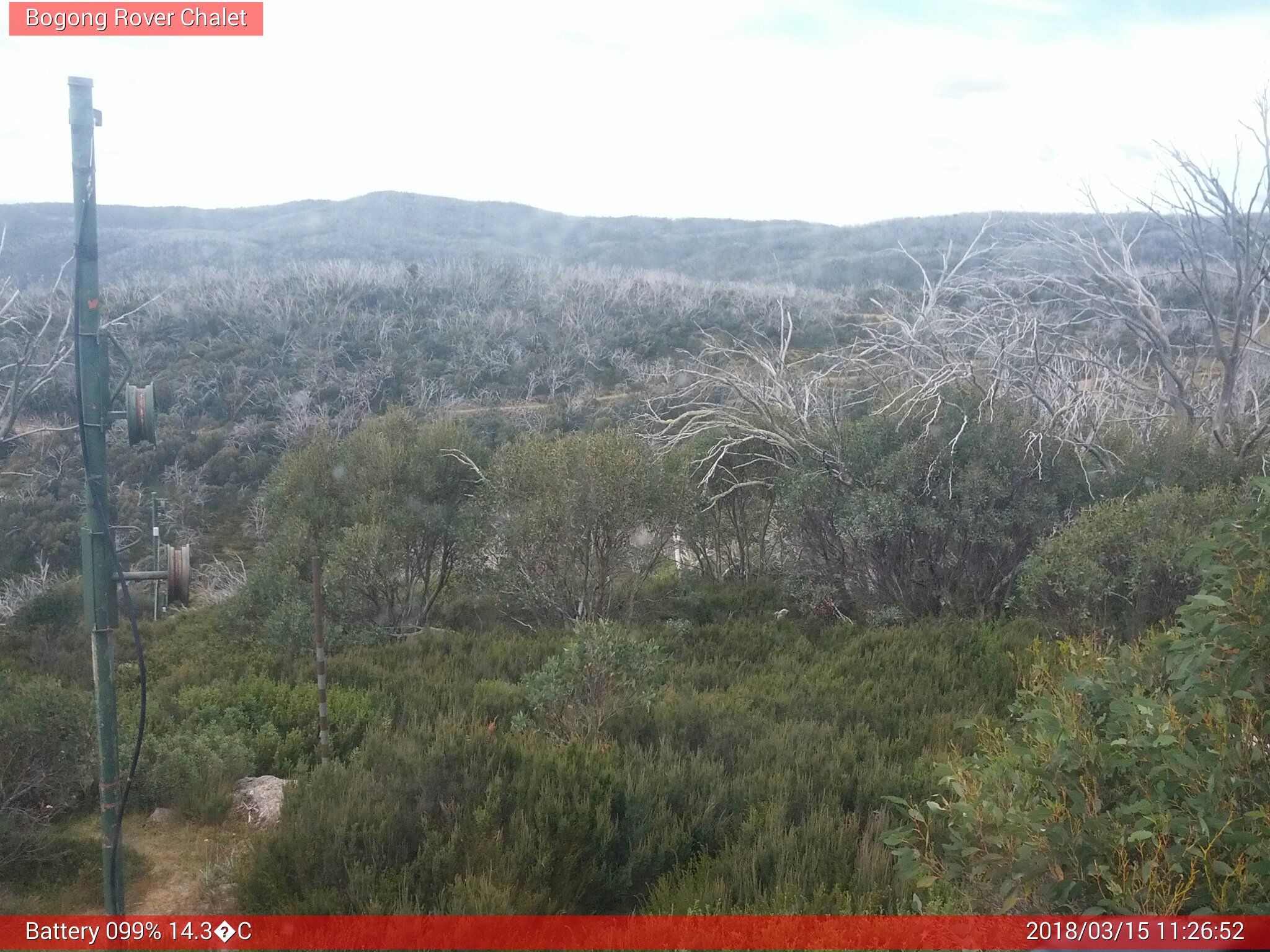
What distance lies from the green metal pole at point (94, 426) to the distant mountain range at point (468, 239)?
31322 millimetres

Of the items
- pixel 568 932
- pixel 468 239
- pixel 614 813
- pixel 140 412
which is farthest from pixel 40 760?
pixel 468 239

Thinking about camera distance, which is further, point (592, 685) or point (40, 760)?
point (592, 685)

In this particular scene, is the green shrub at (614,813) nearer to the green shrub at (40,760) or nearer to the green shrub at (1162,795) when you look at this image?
the green shrub at (1162,795)

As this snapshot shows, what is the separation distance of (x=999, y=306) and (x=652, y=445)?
16.6 ft

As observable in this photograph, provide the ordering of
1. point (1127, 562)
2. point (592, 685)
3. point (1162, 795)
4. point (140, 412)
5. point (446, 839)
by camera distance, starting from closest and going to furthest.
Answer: point (1162, 795), point (140, 412), point (446, 839), point (592, 685), point (1127, 562)

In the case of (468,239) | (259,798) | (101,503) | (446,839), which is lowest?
(259,798)

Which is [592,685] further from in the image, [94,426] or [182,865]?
[94,426]

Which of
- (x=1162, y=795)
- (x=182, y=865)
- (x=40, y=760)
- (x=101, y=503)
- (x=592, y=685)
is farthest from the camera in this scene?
(x=592, y=685)

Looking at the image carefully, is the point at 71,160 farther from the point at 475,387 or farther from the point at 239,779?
the point at 475,387

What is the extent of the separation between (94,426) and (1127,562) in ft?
27.4

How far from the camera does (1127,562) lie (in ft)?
28.6

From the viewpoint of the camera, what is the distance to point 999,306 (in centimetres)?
1292

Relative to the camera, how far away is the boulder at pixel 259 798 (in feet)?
19.6

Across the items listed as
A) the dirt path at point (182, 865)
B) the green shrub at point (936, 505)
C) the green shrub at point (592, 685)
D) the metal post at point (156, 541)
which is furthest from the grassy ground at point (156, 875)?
the green shrub at point (936, 505)
